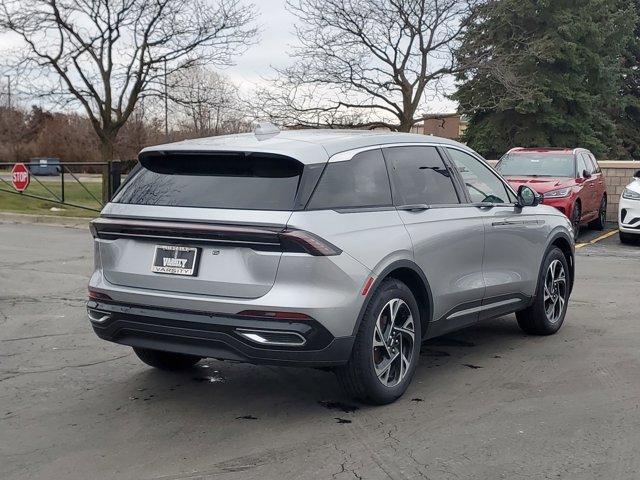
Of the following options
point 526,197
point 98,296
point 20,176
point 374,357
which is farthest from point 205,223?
point 20,176

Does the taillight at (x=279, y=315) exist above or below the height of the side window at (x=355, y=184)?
below

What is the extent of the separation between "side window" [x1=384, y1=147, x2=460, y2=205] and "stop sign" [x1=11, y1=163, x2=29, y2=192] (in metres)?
18.3

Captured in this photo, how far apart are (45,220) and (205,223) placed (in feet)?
50.0

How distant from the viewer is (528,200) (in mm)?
6926

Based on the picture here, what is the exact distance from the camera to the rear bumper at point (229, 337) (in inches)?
180

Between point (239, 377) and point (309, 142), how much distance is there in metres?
1.87

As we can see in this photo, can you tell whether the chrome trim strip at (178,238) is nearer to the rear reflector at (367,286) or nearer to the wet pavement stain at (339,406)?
the rear reflector at (367,286)

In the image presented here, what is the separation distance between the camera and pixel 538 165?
15961 mm

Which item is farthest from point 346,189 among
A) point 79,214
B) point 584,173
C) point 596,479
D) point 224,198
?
point 79,214

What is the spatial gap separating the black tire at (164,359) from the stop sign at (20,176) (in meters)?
17.6

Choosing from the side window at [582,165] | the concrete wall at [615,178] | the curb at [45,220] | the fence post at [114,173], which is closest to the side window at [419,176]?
the side window at [582,165]

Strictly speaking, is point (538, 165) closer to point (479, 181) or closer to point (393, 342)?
point (479, 181)

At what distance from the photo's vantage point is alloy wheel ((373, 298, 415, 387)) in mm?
5078

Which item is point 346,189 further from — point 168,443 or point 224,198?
point 168,443
